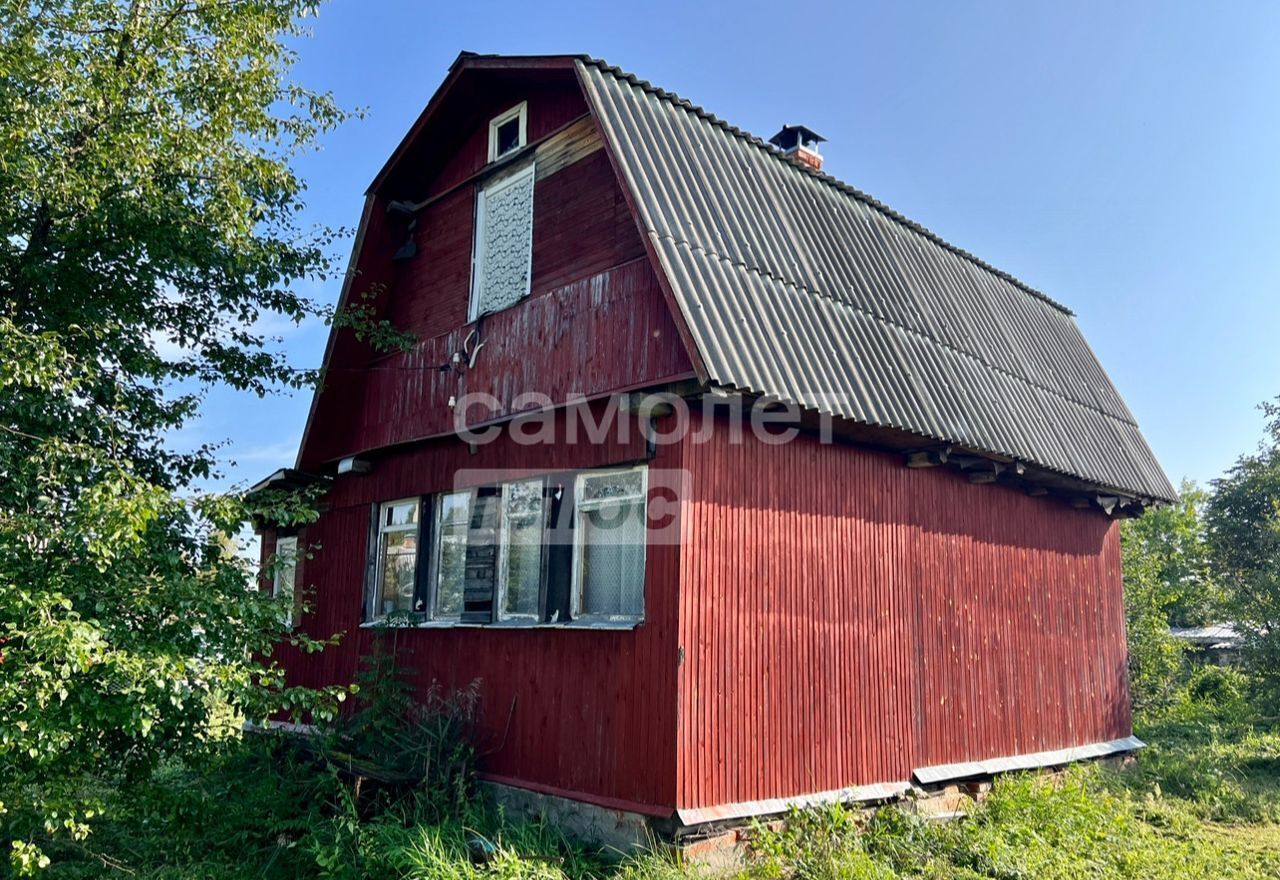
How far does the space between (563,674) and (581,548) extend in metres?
1.03

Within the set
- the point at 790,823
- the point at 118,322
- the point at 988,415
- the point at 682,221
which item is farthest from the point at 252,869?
the point at 988,415

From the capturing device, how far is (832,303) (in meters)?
8.52

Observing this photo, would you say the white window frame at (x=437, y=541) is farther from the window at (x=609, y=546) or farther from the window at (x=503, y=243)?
the window at (x=503, y=243)

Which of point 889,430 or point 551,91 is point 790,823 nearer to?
point 889,430

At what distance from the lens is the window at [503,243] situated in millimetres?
9078

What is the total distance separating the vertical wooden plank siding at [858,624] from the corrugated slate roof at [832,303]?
25.7 inches

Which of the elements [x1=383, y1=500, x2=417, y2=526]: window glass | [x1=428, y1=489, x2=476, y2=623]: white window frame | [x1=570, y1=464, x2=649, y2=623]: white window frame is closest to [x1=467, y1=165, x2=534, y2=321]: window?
[x1=428, y1=489, x2=476, y2=623]: white window frame

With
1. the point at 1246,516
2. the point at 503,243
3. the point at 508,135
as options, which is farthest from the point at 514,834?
the point at 1246,516

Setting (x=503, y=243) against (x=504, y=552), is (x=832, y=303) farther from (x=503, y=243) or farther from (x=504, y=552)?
(x=504, y=552)

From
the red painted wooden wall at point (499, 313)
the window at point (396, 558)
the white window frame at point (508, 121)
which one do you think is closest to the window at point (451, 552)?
the window at point (396, 558)

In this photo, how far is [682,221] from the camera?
25.0 feet

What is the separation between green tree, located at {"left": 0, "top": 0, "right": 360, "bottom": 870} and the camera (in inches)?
260

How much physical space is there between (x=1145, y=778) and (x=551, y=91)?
9.90 meters

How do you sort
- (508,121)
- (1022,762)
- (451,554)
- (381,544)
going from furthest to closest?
(381,544), (508,121), (1022,762), (451,554)
